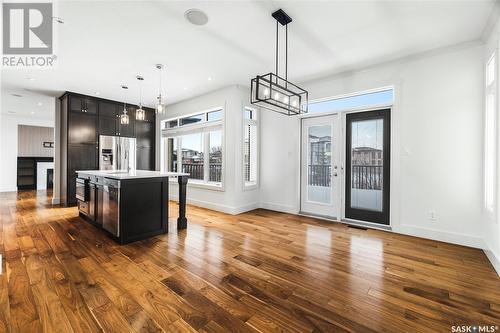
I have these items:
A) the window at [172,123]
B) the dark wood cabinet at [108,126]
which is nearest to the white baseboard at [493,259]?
the window at [172,123]

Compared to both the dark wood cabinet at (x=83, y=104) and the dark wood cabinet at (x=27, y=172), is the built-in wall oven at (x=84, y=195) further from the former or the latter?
the dark wood cabinet at (x=27, y=172)

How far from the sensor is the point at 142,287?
2105mm

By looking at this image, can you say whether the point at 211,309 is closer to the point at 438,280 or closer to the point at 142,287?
the point at 142,287

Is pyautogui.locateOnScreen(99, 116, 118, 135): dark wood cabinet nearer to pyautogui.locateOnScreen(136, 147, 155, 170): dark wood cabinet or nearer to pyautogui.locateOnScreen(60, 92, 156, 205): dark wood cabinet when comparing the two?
pyautogui.locateOnScreen(60, 92, 156, 205): dark wood cabinet

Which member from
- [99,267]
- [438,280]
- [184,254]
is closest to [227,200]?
[184,254]

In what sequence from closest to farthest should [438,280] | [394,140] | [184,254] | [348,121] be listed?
[438,280]
[184,254]
[394,140]
[348,121]

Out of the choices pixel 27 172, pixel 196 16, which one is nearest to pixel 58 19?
pixel 196 16

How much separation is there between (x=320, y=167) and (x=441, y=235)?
222 cm

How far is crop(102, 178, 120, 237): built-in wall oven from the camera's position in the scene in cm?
318

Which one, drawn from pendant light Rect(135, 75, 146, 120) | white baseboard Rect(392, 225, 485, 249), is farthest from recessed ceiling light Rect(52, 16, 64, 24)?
white baseboard Rect(392, 225, 485, 249)

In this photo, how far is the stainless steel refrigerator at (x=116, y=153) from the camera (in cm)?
627

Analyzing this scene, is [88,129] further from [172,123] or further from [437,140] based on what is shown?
[437,140]

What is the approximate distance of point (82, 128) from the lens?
5914mm

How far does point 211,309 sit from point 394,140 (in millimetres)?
3741
